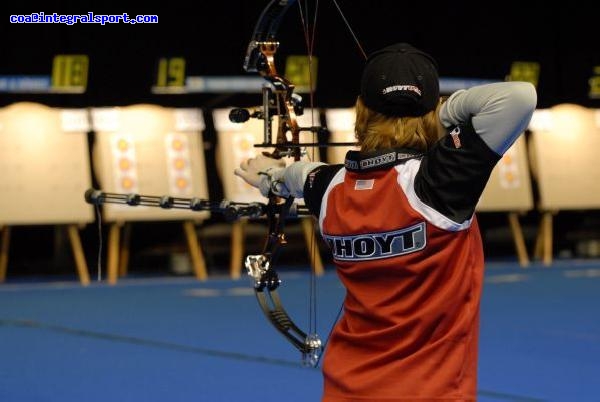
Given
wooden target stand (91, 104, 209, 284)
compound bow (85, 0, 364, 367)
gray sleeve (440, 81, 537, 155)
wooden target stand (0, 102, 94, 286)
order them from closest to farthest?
gray sleeve (440, 81, 537, 155), compound bow (85, 0, 364, 367), wooden target stand (0, 102, 94, 286), wooden target stand (91, 104, 209, 284)

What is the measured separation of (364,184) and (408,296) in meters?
0.22

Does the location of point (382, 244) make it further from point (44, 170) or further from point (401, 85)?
point (44, 170)

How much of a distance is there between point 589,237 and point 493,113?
10.4 meters

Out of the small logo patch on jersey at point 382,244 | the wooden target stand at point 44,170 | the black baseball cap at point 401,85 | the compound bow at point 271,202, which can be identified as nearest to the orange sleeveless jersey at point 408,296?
the small logo patch on jersey at point 382,244

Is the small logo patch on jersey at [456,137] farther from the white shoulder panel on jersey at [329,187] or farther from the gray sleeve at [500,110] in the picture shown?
the white shoulder panel on jersey at [329,187]

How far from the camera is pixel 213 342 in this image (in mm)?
6363

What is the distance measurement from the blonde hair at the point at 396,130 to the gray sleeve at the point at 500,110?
110mm

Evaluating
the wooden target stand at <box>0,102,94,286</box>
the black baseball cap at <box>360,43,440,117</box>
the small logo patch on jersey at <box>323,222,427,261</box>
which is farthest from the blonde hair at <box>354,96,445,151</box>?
the wooden target stand at <box>0,102,94,286</box>

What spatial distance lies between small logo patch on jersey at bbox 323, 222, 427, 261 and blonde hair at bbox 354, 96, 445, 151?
0.16 metres

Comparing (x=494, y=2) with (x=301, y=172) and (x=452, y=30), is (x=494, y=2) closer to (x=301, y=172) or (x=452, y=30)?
(x=452, y=30)

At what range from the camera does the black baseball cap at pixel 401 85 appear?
2.12 metres

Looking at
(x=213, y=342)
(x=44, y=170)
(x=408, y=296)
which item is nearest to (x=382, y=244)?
(x=408, y=296)

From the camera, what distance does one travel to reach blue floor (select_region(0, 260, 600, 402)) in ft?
16.2

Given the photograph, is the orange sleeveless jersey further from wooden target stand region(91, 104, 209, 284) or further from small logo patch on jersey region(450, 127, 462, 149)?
wooden target stand region(91, 104, 209, 284)
